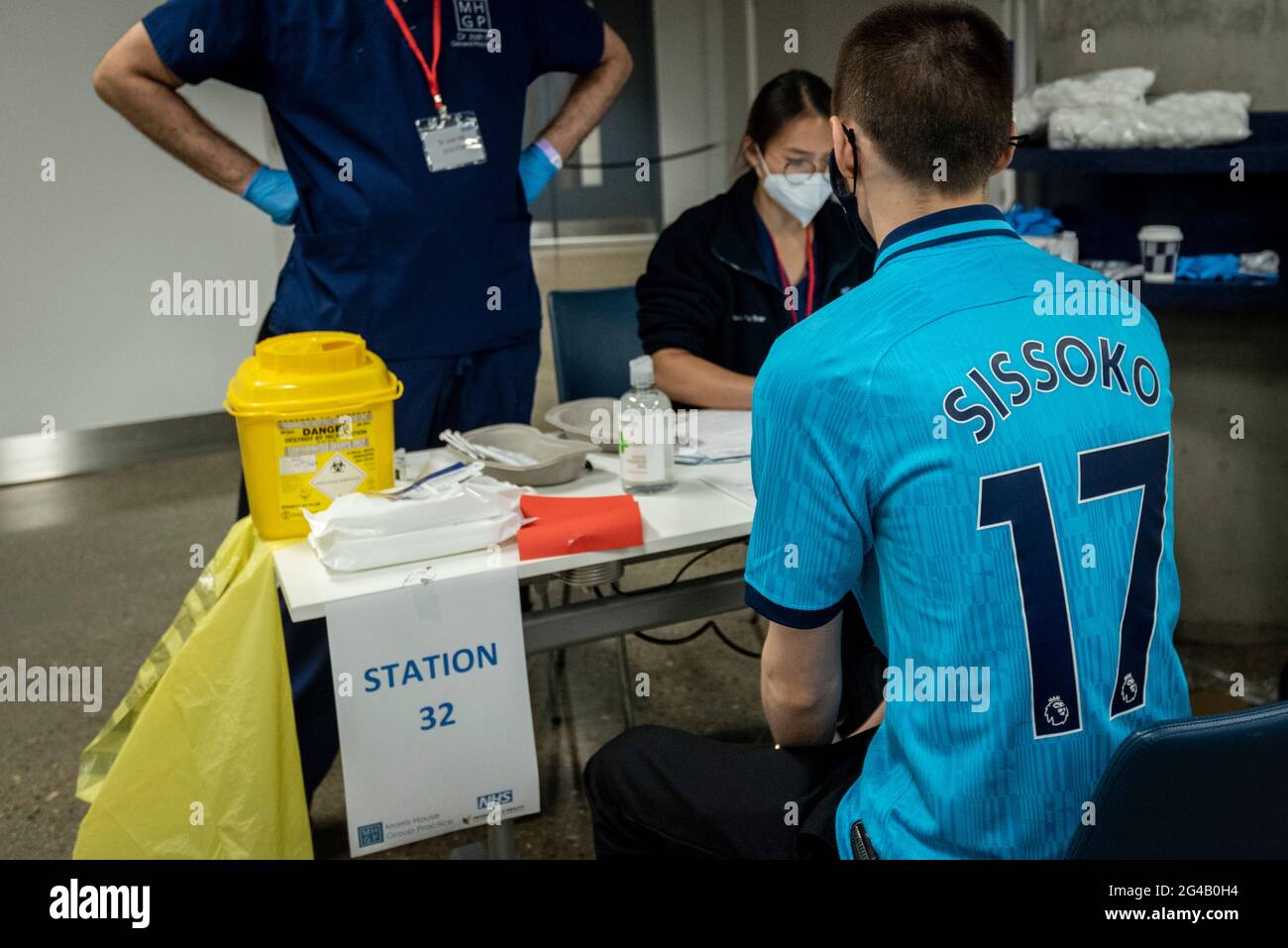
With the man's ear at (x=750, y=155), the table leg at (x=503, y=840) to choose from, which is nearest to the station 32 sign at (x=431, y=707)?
the table leg at (x=503, y=840)

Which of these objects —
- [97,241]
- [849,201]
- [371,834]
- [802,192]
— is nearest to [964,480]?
[849,201]

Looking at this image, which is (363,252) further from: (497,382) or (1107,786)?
(1107,786)

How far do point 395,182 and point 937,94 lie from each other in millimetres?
1537

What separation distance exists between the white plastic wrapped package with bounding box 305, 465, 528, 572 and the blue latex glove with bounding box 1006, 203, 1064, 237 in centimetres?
169

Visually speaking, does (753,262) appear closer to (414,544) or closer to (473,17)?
(473,17)

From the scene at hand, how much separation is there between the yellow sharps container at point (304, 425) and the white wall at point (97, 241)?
3.36m

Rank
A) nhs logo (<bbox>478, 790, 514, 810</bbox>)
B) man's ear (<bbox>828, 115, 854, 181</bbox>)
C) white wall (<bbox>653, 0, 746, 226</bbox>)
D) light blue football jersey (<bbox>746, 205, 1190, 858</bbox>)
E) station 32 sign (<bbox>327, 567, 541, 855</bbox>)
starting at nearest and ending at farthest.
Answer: light blue football jersey (<bbox>746, 205, 1190, 858</bbox>) → man's ear (<bbox>828, 115, 854, 181</bbox>) → station 32 sign (<bbox>327, 567, 541, 855</bbox>) → nhs logo (<bbox>478, 790, 514, 810</bbox>) → white wall (<bbox>653, 0, 746, 226</bbox>)

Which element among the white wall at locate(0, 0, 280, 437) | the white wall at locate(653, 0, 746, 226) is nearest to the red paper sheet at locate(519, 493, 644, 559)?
the white wall at locate(0, 0, 280, 437)

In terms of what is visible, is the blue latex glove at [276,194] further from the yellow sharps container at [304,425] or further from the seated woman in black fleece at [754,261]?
the yellow sharps container at [304,425]

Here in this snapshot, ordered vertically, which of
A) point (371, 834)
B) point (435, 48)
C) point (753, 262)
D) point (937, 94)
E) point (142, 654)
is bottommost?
point (142, 654)

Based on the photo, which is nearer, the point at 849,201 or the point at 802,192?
the point at 849,201

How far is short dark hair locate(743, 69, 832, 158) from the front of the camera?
2514mm

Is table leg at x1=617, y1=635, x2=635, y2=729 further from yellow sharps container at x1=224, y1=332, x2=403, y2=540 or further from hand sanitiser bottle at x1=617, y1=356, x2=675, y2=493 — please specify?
yellow sharps container at x1=224, y1=332, x2=403, y2=540

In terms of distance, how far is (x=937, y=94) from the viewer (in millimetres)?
1200
